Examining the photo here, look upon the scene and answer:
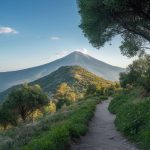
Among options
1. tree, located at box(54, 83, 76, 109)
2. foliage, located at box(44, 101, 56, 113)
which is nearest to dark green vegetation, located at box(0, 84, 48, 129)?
foliage, located at box(44, 101, 56, 113)

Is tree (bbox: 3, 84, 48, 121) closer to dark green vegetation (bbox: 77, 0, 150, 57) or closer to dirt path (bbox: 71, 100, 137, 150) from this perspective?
dark green vegetation (bbox: 77, 0, 150, 57)

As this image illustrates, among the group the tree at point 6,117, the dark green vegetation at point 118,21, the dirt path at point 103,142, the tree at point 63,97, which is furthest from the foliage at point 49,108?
the dirt path at point 103,142

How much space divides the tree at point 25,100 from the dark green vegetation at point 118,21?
46.2 m

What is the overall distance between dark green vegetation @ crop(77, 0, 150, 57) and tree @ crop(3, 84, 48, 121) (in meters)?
46.2

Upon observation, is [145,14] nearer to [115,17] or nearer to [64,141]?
[115,17]

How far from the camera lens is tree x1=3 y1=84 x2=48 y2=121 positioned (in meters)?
71.4

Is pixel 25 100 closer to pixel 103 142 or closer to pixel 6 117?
pixel 6 117

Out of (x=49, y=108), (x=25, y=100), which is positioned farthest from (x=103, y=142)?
(x=49, y=108)

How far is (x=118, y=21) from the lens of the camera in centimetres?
2462

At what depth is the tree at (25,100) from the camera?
71438 millimetres

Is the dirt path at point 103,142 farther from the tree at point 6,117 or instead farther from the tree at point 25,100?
the tree at point 6,117

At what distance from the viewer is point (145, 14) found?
72.6 ft

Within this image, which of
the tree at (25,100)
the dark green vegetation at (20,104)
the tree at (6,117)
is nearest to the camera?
the tree at (6,117)

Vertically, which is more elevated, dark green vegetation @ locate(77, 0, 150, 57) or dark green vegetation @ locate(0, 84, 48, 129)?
dark green vegetation @ locate(77, 0, 150, 57)
